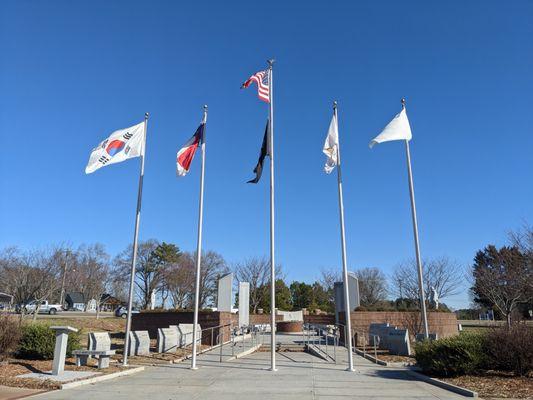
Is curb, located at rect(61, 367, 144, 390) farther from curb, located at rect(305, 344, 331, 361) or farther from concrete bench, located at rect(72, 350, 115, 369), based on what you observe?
curb, located at rect(305, 344, 331, 361)

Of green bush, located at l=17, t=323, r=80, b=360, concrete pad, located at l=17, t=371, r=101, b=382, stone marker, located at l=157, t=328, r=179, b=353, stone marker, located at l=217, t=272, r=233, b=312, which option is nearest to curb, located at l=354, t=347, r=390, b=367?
stone marker, located at l=157, t=328, r=179, b=353

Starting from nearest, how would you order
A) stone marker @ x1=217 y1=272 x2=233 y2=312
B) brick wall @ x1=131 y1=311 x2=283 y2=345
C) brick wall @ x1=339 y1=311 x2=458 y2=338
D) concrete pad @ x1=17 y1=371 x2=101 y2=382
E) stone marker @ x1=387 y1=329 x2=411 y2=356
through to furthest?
concrete pad @ x1=17 y1=371 x2=101 y2=382 → stone marker @ x1=387 y1=329 x2=411 y2=356 → brick wall @ x1=131 y1=311 x2=283 y2=345 → brick wall @ x1=339 y1=311 x2=458 y2=338 → stone marker @ x1=217 y1=272 x2=233 y2=312

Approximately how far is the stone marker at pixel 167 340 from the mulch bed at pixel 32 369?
3502mm

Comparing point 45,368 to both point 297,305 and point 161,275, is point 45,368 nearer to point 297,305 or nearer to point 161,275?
point 161,275

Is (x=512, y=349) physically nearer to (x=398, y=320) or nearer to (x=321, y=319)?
(x=398, y=320)

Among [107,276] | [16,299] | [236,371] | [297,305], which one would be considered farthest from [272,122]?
[297,305]

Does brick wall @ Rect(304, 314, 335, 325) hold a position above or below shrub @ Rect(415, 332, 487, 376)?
above

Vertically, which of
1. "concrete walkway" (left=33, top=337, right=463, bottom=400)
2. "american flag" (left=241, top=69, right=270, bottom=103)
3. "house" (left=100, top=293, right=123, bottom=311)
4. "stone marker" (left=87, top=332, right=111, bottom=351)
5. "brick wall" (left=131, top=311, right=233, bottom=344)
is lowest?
"concrete walkway" (left=33, top=337, right=463, bottom=400)

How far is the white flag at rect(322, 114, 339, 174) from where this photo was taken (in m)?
15.2

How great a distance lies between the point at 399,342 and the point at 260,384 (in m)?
8.61

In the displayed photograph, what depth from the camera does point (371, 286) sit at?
58062 millimetres

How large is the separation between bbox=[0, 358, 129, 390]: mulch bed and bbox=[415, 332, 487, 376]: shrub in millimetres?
8359

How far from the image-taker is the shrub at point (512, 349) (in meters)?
11.0

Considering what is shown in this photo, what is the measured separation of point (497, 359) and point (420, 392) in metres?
3.13
